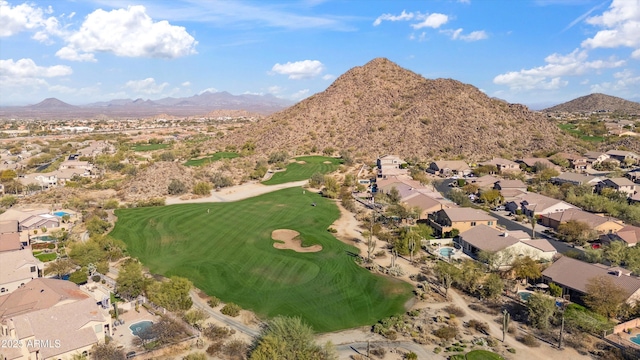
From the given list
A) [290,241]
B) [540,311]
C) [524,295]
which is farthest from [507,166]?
[540,311]

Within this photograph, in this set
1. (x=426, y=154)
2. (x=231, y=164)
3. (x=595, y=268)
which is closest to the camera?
(x=595, y=268)

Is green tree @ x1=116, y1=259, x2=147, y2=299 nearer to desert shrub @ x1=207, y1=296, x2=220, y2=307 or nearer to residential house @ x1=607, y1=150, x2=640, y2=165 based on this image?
desert shrub @ x1=207, y1=296, x2=220, y2=307

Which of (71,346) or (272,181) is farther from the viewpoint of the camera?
(272,181)

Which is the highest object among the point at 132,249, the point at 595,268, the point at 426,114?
the point at 426,114

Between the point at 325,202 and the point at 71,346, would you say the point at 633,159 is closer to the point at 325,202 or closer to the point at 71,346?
the point at 325,202

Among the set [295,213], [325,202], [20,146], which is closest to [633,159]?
[325,202]

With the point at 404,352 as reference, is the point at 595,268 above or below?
above

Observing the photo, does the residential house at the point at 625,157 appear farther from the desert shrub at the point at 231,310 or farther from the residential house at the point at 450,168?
the desert shrub at the point at 231,310
